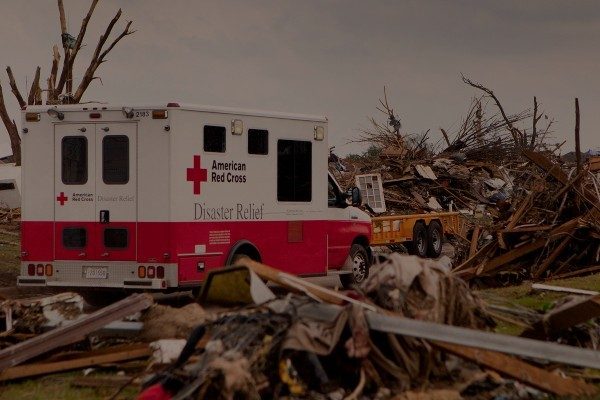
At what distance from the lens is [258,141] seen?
15375 mm

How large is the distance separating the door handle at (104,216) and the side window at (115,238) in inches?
4.6

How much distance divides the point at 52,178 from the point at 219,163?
8.26 feet

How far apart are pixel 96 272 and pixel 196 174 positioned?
2.02 metres

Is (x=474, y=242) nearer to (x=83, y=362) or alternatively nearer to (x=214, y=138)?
(x=214, y=138)

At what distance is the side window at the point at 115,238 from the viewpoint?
14.4 m

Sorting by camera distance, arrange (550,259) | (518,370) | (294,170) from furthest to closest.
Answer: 1. (550,259)
2. (294,170)
3. (518,370)

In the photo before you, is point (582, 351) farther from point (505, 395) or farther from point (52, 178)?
point (52, 178)

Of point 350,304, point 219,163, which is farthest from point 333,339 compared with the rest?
point 219,163

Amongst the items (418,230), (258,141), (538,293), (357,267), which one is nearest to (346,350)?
(538,293)

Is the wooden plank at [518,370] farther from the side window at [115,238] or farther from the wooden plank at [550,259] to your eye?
the wooden plank at [550,259]

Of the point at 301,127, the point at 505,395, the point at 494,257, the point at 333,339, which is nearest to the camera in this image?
the point at 333,339

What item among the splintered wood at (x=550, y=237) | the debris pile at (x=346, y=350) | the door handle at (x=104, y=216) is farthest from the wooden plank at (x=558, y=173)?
the debris pile at (x=346, y=350)

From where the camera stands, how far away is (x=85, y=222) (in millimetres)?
14641

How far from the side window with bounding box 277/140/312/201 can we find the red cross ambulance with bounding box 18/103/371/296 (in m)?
0.03
